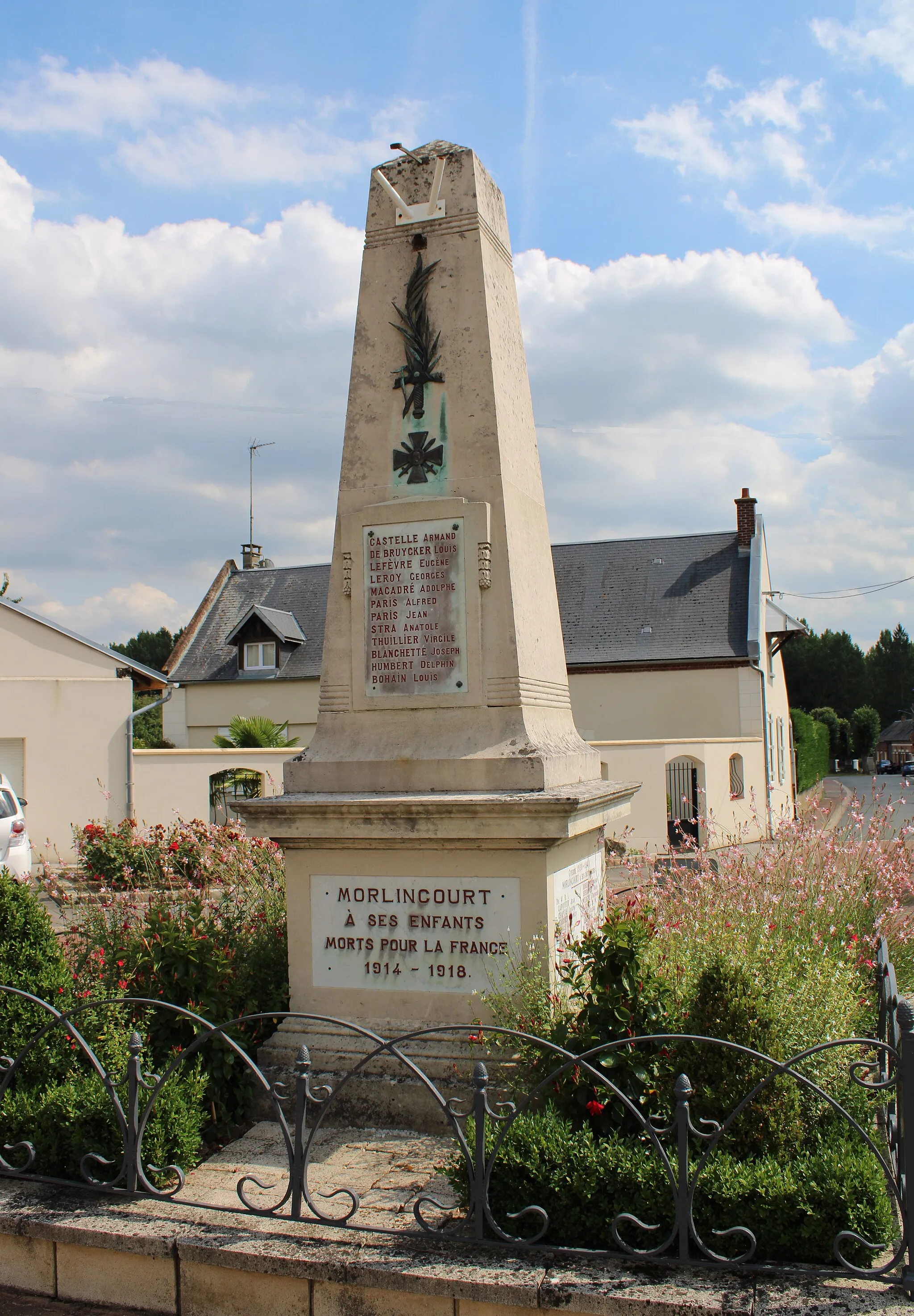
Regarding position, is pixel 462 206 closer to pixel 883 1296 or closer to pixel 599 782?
pixel 599 782

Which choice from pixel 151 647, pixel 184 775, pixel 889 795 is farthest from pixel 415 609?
pixel 151 647

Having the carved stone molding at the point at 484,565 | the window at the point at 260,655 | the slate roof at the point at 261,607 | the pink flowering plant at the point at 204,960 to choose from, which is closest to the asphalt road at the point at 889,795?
the carved stone molding at the point at 484,565

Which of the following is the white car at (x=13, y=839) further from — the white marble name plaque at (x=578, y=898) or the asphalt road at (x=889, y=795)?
the asphalt road at (x=889, y=795)

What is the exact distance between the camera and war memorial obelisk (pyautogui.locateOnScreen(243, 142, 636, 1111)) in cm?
477

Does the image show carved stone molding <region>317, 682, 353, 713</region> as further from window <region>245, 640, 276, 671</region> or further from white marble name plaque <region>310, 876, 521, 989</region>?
window <region>245, 640, 276, 671</region>

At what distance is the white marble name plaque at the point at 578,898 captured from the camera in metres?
4.86

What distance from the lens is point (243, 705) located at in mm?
30422

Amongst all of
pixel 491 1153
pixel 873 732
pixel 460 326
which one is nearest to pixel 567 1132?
pixel 491 1153

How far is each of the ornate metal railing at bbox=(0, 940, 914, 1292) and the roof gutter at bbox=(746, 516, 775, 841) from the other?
2115cm

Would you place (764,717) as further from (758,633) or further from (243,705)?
(243,705)

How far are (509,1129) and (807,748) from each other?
129 feet

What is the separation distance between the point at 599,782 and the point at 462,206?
3.23 metres

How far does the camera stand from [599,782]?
5672 mm

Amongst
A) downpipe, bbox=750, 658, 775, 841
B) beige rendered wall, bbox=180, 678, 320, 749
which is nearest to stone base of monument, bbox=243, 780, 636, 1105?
downpipe, bbox=750, 658, 775, 841
